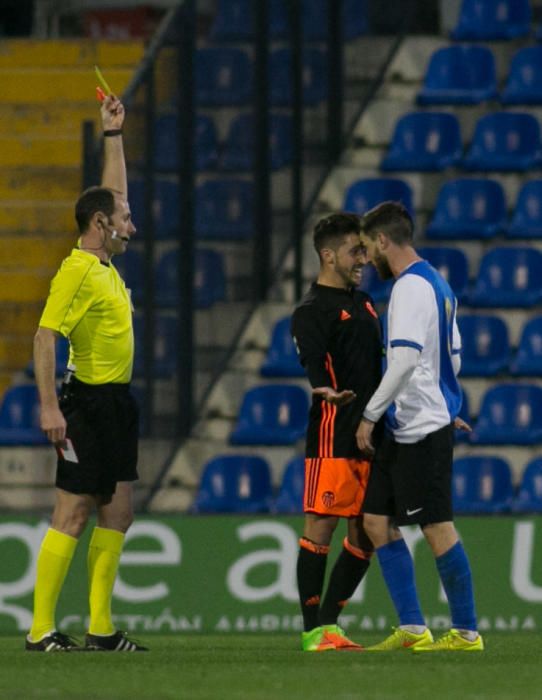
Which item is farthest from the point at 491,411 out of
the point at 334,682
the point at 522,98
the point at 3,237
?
the point at 334,682

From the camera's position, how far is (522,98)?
14266 mm

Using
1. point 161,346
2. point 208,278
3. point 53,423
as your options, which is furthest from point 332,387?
point 208,278

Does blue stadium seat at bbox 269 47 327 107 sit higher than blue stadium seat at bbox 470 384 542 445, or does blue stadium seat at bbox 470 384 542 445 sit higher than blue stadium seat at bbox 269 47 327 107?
blue stadium seat at bbox 269 47 327 107

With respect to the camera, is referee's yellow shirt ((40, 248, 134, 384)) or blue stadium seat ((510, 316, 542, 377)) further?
blue stadium seat ((510, 316, 542, 377))

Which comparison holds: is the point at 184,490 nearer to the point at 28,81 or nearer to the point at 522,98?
the point at 522,98

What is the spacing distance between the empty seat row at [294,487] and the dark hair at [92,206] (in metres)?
4.13

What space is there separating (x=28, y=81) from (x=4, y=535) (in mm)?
6294

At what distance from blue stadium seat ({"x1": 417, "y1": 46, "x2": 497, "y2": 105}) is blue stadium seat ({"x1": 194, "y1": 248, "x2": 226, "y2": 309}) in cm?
273

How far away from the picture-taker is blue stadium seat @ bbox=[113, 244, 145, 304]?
11281 millimetres

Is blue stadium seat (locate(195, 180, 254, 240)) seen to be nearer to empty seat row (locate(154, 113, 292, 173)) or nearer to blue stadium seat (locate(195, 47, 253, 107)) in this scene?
empty seat row (locate(154, 113, 292, 173))

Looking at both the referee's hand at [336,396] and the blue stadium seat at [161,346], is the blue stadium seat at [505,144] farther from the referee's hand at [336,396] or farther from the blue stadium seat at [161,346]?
the referee's hand at [336,396]

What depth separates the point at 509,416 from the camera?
492 inches

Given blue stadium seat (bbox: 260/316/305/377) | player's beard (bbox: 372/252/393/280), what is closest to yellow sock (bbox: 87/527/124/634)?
player's beard (bbox: 372/252/393/280)

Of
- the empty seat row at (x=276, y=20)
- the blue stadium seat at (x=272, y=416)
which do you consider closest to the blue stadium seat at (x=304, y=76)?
the empty seat row at (x=276, y=20)
